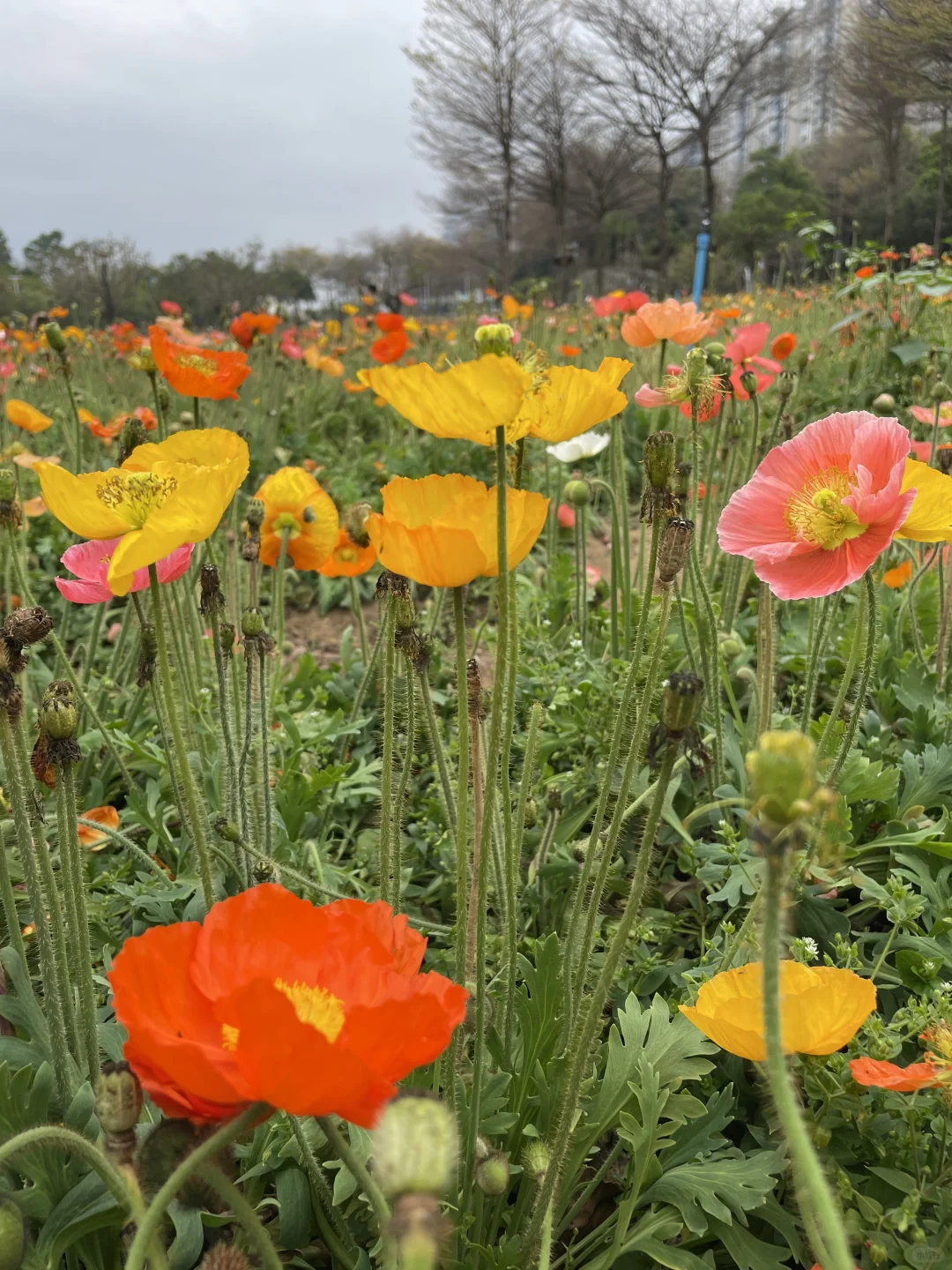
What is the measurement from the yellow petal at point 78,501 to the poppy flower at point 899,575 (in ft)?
6.66

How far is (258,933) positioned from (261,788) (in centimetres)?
83

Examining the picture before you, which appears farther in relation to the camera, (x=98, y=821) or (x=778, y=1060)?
(x=98, y=821)

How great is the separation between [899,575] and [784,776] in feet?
7.12

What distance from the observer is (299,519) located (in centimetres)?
185

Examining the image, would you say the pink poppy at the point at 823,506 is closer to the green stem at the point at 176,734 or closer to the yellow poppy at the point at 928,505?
the yellow poppy at the point at 928,505

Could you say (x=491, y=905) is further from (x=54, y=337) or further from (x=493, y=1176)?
(x=54, y=337)

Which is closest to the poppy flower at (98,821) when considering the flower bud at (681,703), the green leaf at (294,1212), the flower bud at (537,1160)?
the green leaf at (294,1212)

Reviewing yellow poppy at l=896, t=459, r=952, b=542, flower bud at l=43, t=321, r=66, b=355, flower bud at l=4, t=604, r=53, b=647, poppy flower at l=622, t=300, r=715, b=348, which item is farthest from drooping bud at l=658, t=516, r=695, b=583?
flower bud at l=43, t=321, r=66, b=355

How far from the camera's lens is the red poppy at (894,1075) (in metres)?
0.86

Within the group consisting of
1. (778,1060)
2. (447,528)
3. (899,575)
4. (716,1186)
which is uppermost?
(447,528)

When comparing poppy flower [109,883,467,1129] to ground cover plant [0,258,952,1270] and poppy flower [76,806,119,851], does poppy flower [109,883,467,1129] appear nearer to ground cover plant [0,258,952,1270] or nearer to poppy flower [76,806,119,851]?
ground cover plant [0,258,952,1270]

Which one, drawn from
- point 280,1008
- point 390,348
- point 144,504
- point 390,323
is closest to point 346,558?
point 144,504

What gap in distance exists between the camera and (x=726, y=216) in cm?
2662

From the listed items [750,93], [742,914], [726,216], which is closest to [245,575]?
[742,914]
